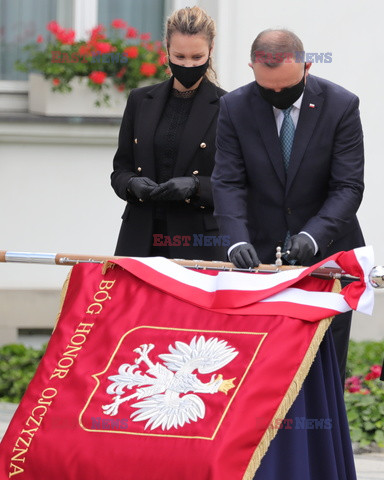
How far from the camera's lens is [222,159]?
463cm

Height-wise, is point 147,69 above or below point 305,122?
below

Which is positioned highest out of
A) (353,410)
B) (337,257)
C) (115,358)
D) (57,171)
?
(337,257)

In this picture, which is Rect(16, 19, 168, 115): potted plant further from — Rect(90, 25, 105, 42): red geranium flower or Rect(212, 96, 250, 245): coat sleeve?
Rect(212, 96, 250, 245): coat sleeve

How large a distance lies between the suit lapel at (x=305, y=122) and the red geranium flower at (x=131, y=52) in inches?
128

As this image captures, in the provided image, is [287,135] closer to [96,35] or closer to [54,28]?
[96,35]

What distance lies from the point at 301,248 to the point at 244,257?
0.73 feet

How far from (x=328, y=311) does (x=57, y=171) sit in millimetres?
4132

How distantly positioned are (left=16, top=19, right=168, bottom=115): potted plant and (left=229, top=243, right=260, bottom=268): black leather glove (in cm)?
359

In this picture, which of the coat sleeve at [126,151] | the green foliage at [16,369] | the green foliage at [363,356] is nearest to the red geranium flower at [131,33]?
the green foliage at [16,369]

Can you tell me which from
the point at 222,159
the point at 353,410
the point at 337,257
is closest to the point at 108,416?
the point at 337,257

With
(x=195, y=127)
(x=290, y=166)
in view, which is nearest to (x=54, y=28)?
(x=195, y=127)

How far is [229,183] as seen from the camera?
460cm

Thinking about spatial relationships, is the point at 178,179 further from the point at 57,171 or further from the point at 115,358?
the point at 57,171

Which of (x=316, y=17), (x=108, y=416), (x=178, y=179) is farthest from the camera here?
(x=316, y=17)
